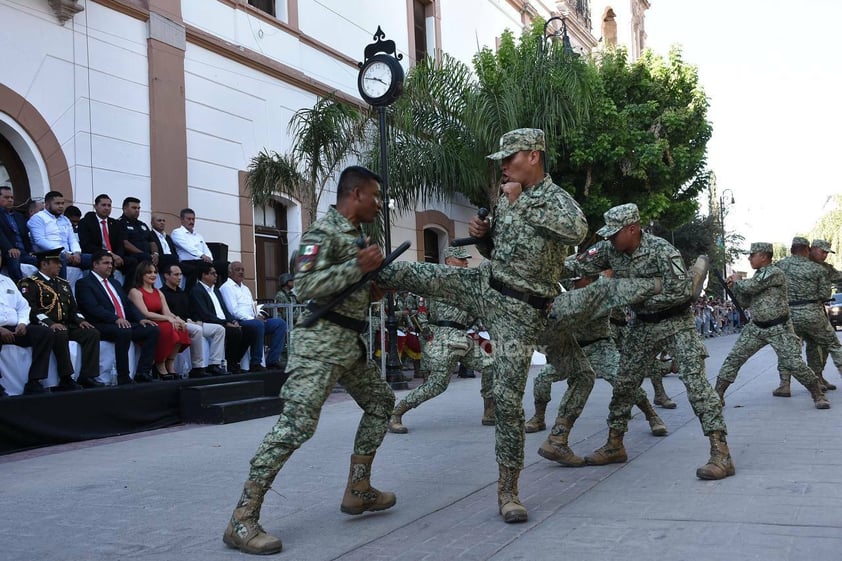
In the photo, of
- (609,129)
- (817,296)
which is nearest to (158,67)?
(817,296)

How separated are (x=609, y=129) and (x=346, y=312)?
19.0 m

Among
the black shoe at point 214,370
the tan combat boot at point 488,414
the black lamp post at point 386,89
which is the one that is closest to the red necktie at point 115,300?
the black shoe at point 214,370

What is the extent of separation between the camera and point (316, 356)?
4.43m

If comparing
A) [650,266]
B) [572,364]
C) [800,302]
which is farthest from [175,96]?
[800,302]

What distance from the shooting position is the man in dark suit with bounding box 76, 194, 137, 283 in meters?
10.1

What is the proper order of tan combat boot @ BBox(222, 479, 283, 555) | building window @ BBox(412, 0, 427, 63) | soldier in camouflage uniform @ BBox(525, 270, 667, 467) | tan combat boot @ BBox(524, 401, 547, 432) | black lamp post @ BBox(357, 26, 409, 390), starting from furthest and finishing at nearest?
building window @ BBox(412, 0, 427, 63), black lamp post @ BBox(357, 26, 409, 390), tan combat boot @ BBox(524, 401, 547, 432), soldier in camouflage uniform @ BBox(525, 270, 667, 467), tan combat boot @ BBox(222, 479, 283, 555)

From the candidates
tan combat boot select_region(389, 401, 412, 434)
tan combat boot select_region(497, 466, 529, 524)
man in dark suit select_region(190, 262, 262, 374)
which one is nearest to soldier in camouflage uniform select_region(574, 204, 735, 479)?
tan combat boot select_region(497, 466, 529, 524)

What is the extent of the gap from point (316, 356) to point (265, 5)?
13.0 meters

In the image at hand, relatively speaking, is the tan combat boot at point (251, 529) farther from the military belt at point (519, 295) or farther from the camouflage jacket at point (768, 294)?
the camouflage jacket at point (768, 294)

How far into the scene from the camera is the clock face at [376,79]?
511 inches

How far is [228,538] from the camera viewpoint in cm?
430

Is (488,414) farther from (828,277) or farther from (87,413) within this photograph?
(828,277)

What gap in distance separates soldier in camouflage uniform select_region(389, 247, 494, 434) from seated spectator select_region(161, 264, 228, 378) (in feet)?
10.4

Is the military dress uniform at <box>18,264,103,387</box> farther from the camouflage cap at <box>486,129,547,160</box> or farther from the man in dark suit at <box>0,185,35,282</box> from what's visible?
the camouflage cap at <box>486,129,547,160</box>
